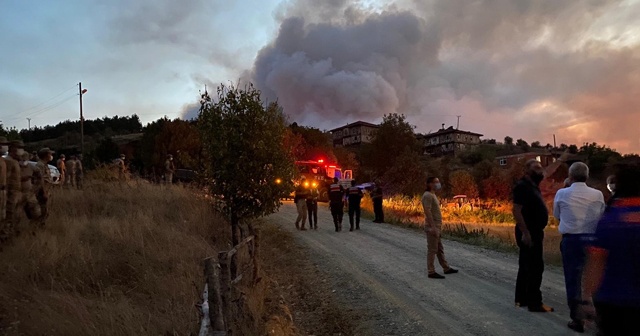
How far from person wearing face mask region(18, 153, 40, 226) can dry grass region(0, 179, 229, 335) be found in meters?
0.61

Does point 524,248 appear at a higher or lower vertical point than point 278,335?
higher

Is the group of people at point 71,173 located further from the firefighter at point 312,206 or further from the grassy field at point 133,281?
the firefighter at point 312,206

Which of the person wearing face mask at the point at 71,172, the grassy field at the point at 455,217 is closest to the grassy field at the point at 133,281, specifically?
the person wearing face mask at the point at 71,172

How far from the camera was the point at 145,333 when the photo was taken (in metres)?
4.96

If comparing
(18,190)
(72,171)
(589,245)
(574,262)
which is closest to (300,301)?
(574,262)

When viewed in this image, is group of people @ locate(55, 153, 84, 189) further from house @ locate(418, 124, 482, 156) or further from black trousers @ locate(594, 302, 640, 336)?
house @ locate(418, 124, 482, 156)

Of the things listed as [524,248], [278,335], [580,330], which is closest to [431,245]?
[524,248]

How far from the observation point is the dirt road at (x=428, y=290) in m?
6.68

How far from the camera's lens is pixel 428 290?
870cm

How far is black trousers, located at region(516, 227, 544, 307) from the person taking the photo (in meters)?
6.95

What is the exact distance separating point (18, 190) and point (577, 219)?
376 inches

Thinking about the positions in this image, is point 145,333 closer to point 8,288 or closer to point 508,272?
point 8,288

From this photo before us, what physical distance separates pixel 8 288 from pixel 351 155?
51.9m

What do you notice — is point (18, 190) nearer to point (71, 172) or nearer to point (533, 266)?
point (533, 266)
